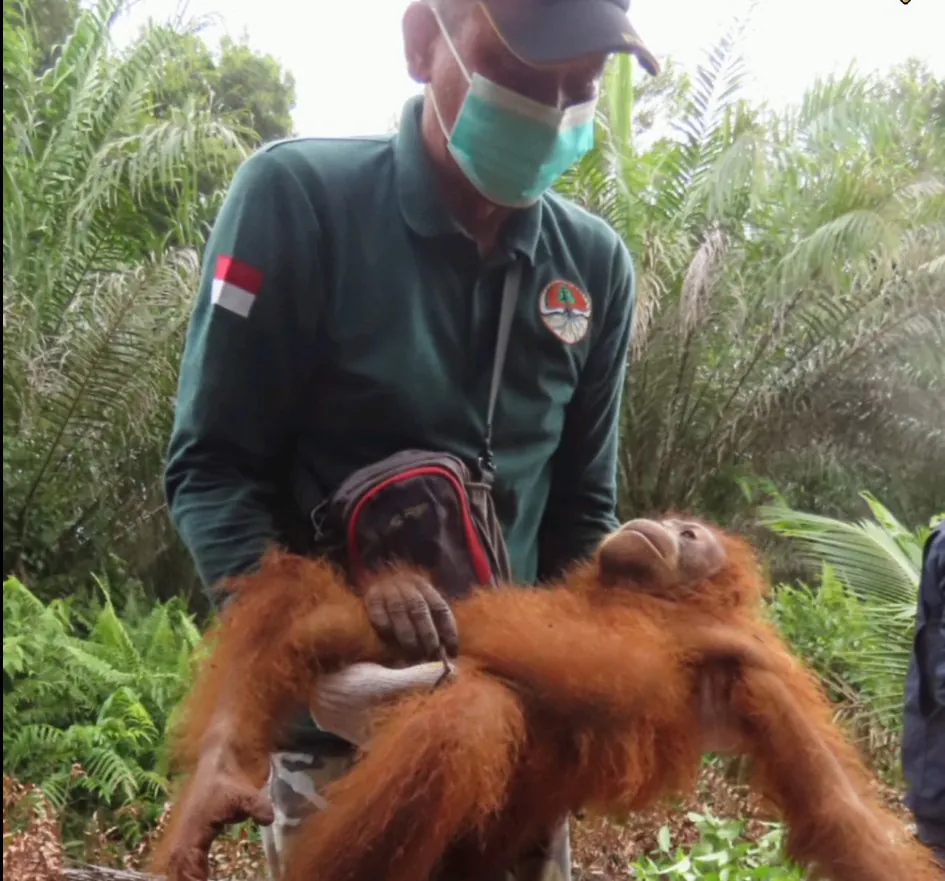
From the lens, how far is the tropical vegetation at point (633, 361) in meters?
1.84

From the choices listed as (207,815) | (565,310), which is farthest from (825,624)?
(207,815)

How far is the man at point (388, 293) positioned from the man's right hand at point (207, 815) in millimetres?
194

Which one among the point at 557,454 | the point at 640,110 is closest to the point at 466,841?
the point at 557,454

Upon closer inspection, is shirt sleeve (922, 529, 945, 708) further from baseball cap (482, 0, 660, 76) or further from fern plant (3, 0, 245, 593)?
fern plant (3, 0, 245, 593)

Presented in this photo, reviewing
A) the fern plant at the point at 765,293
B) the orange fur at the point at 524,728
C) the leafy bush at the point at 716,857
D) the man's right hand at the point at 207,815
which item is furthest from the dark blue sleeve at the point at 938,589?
the man's right hand at the point at 207,815

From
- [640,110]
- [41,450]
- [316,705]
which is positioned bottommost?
[41,450]

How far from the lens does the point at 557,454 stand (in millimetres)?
1047

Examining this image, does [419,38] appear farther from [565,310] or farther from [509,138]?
[565,310]

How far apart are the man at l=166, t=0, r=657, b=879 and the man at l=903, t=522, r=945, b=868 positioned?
113cm

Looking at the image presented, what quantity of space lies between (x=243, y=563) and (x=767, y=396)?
1385 mm

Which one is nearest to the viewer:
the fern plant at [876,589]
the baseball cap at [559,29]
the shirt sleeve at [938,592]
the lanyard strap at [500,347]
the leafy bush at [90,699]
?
the baseball cap at [559,29]

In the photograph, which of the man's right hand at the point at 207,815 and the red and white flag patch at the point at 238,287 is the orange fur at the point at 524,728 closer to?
the man's right hand at the point at 207,815

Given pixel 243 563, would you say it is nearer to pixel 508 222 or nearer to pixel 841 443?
pixel 508 222

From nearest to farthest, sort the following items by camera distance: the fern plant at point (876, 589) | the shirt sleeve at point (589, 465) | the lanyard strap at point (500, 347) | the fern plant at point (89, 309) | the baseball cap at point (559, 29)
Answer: the baseball cap at point (559, 29), the lanyard strap at point (500, 347), the shirt sleeve at point (589, 465), the fern plant at point (89, 309), the fern plant at point (876, 589)
